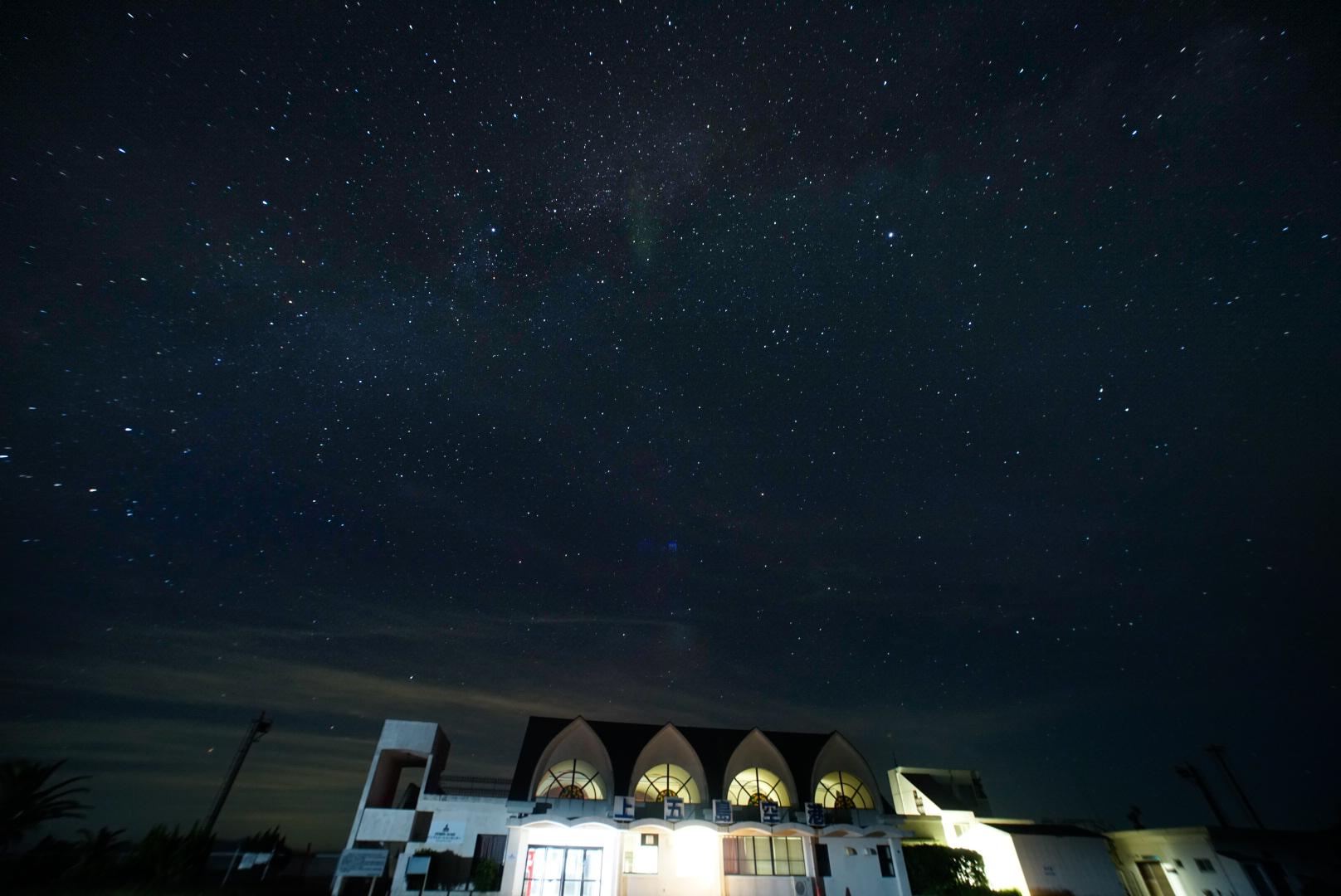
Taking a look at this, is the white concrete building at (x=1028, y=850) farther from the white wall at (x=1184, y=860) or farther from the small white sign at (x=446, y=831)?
the small white sign at (x=446, y=831)

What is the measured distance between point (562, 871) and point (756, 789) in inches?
438

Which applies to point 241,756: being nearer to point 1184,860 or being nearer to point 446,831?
point 446,831

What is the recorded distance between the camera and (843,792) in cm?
3092

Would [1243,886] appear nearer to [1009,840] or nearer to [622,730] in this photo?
[1009,840]

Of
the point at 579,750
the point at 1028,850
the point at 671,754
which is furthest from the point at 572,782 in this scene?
the point at 1028,850

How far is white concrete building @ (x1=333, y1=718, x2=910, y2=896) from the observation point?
24062 mm

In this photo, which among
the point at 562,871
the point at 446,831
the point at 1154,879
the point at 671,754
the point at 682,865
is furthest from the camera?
the point at 671,754

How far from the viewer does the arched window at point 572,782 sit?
27922 millimetres

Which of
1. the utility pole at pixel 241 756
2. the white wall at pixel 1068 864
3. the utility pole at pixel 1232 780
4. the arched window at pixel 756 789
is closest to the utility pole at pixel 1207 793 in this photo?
the utility pole at pixel 1232 780

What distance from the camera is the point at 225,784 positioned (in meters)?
31.7

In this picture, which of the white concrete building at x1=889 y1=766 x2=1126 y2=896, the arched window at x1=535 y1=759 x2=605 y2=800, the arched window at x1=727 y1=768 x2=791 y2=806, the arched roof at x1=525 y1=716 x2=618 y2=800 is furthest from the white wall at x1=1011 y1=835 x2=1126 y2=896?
the arched window at x1=535 y1=759 x2=605 y2=800

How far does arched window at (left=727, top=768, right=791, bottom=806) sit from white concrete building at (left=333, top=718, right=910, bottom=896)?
6 cm

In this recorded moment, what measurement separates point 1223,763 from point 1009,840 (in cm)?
2913

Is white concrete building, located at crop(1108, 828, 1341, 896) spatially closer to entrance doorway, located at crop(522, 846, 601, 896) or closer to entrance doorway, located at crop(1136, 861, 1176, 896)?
entrance doorway, located at crop(1136, 861, 1176, 896)
